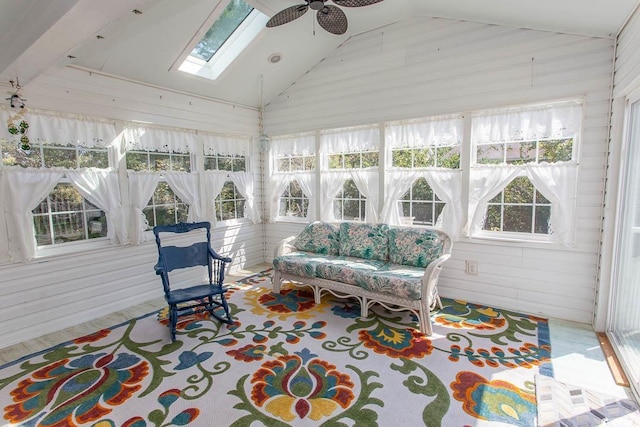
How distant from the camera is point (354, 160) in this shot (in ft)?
14.8

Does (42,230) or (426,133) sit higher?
(426,133)

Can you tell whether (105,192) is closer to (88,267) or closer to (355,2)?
(88,267)

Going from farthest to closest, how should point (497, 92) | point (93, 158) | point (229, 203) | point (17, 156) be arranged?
point (229, 203) → point (93, 158) → point (497, 92) → point (17, 156)

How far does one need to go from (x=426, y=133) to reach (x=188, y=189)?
10.4 ft

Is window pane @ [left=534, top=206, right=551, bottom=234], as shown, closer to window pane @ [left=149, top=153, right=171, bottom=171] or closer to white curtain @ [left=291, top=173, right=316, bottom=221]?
white curtain @ [left=291, top=173, right=316, bottom=221]

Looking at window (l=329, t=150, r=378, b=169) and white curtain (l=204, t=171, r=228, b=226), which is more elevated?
window (l=329, t=150, r=378, b=169)

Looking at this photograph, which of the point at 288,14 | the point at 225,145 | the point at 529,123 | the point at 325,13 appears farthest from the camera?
the point at 225,145

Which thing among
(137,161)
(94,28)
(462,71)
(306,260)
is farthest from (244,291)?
(462,71)

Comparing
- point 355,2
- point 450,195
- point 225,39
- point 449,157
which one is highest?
point 225,39

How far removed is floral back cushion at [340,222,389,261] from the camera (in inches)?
151

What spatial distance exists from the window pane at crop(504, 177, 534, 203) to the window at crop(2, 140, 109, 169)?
14.7 ft

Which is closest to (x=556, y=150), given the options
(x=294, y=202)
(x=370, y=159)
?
(x=370, y=159)

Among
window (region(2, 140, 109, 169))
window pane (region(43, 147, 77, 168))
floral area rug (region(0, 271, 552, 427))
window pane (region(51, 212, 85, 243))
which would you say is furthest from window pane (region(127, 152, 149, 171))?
floral area rug (region(0, 271, 552, 427))

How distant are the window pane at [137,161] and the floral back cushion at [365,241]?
2601 millimetres
